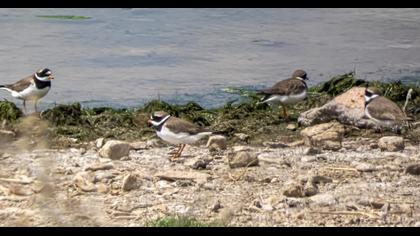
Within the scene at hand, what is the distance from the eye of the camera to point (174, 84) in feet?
27.6

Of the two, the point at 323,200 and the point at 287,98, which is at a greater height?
the point at 323,200

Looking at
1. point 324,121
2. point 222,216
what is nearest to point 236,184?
point 222,216

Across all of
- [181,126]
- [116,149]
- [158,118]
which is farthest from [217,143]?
[116,149]

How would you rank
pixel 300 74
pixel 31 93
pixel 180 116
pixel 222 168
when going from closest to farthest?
pixel 222 168 → pixel 31 93 → pixel 180 116 → pixel 300 74

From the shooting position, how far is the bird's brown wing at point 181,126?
280 inches

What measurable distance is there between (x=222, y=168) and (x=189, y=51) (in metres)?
2.67

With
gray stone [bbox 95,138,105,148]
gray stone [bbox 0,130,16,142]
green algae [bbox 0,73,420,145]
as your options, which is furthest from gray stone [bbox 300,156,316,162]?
gray stone [bbox 0,130,16,142]

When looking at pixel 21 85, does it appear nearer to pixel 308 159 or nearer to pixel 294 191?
pixel 308 159

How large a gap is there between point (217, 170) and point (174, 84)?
75.1 inches

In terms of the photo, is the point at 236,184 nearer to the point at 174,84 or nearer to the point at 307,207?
the point at 307,207

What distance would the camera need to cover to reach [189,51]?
9180 mm

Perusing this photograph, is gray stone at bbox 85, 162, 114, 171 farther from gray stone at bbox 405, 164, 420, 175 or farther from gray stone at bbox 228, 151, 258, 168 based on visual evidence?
gray stone at bbox 405, 164, 420, 175

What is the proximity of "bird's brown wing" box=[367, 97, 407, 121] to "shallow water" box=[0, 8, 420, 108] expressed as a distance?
1247mm

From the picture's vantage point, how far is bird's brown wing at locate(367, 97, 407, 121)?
24.2 ft
